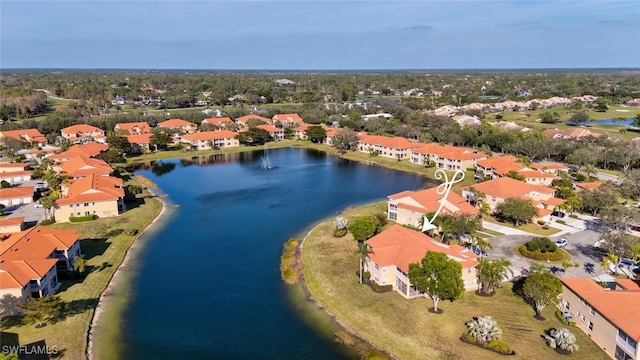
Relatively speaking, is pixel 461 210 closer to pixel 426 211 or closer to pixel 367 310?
pixel 426 211

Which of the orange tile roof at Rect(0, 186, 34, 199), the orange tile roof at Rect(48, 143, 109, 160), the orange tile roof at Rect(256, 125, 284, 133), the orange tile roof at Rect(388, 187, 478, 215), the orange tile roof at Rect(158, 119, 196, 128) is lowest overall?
the orange tile roof at Rect(0, 186, 34, 199)

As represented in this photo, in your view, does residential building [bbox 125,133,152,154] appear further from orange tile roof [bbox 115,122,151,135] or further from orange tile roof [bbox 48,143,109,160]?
orange tile roof [bbox 115,122,151,135]

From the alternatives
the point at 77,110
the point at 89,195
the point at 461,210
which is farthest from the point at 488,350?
the point at 77,110

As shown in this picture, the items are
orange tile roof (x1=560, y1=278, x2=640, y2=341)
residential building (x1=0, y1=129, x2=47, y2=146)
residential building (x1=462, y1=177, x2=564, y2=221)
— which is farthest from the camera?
residential building (x1=0, y1=129, x2=47, y2=146)

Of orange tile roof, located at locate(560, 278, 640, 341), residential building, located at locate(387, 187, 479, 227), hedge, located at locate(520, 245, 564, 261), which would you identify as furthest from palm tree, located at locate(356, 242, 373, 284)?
hedge, located at locate(520, 245, 564, 261)

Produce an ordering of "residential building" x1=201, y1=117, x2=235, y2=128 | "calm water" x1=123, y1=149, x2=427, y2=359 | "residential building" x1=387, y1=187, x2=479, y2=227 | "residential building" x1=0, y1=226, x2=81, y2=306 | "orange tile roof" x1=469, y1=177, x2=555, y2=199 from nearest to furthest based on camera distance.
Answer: "calm water" x1=123, y1=149, x2=427, y2=359 → "residential building" x1=0, y1=226, x2=81, y2=306 → "residential building" x1=387, y1=187, x2=479, y2=227 → "orange tile roof" x1=469, y1=177, x2=555, y2=199 → "residential building" x1=201, y1=117, x2=235, y2=128

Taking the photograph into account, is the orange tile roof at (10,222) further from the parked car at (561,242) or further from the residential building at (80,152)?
the parked car at (561,242)

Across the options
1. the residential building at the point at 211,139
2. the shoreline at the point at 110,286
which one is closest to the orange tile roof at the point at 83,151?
the residential building at the point at 211,139
